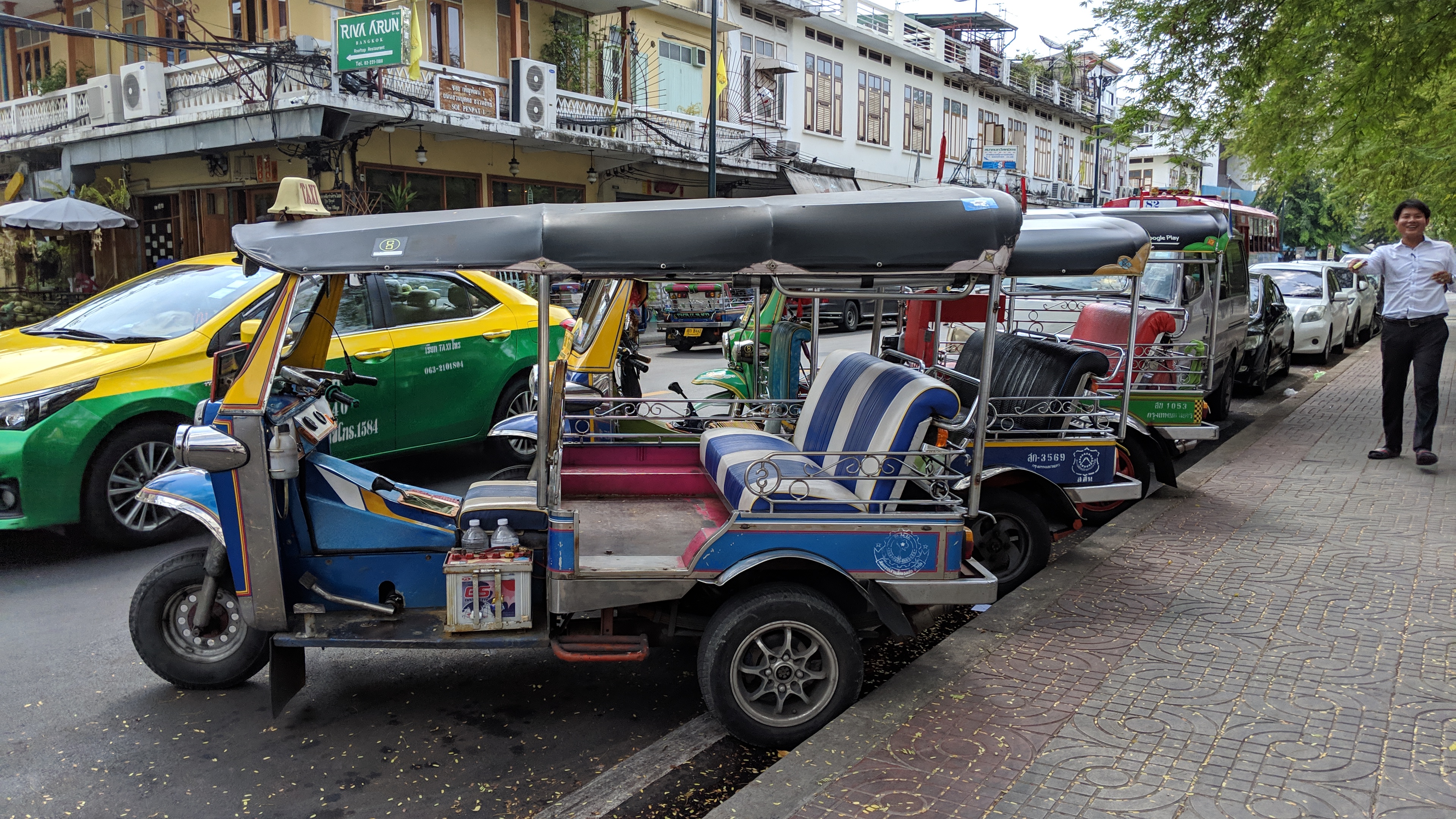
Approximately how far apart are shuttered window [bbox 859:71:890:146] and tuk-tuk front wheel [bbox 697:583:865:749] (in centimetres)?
3348

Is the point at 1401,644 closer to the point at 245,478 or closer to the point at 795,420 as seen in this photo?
the point at 795,420

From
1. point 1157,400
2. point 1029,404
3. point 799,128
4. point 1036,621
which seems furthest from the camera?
point 799,128

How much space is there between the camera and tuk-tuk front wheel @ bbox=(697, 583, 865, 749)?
13.3ft

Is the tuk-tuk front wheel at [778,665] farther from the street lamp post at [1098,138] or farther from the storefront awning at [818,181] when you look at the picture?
the storefront awning at [818,181]

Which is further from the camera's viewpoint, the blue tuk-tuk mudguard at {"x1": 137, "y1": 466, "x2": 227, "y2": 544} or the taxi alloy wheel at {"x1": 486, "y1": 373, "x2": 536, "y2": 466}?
the taxi alloy wheel at {"x1": 486, "y1": 373, "x2": 536, "y2": 466}

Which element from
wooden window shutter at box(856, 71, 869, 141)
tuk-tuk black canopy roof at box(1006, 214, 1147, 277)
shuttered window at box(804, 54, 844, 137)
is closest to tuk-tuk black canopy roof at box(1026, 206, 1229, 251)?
tuk-tuk black canopy roof at box(1006, 214, 1147, 277)

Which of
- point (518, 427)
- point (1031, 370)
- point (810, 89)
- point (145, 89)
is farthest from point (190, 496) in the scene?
point (810, 89)

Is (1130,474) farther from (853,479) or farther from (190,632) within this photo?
(190,632)

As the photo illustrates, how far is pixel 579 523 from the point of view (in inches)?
169

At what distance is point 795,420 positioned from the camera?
6.39 m

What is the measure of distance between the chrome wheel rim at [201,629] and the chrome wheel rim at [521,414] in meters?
4.02

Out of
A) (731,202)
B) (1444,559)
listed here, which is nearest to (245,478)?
(731,202)

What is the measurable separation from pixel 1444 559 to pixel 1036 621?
2.92m

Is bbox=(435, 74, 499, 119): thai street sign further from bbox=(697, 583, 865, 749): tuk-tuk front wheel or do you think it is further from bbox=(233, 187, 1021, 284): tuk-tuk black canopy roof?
bbox=(697, 583, 865, 749): tuk-tuk front wheel
